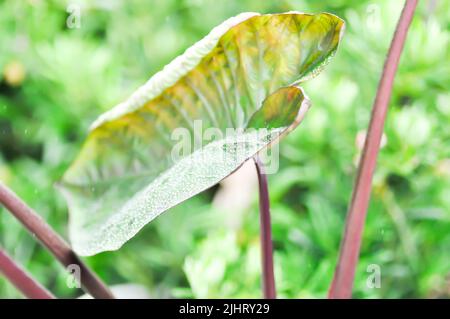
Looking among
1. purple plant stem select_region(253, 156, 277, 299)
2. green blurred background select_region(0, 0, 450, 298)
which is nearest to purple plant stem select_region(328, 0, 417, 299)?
purple plant stem select_region(253, 156, 277, 299)

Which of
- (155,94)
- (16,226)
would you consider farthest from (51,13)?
(155,94)

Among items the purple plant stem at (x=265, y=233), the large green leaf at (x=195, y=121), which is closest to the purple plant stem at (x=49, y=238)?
the large green leaf at (x=195, y=121)

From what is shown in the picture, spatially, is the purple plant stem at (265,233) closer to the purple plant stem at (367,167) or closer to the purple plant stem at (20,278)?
the purple plant stem at (367,167)

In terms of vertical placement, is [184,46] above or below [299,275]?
above

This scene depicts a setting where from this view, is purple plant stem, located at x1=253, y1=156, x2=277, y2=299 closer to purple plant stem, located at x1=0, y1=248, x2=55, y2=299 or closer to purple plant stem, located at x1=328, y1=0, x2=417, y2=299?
purple plant stem, located at x1=328, y1=0, x2=417, y2=299

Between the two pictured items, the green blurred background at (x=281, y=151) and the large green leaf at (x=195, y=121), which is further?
the green blurred background at (x=281, y=151)

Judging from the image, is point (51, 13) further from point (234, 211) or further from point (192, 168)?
point (192, 168)
